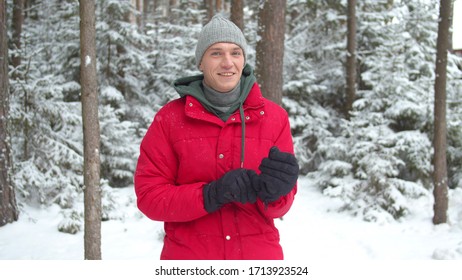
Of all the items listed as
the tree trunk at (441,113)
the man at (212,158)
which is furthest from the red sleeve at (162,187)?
the tree trunk at (441,113)

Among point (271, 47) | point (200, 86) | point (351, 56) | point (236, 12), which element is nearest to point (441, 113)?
A: point (271, 47)

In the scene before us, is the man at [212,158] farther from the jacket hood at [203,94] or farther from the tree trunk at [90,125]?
the tree trunk at [90,125]

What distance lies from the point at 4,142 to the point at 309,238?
599cm

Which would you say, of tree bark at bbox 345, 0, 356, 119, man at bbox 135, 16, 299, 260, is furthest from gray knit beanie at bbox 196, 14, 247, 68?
tree bark at bbox 345, 0, 356, 119

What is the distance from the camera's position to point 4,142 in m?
6.64

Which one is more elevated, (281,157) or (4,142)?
(281,157)

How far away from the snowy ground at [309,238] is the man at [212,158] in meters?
3.63

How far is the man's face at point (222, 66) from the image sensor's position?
6.72ft

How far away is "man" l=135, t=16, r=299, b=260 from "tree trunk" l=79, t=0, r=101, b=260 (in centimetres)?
256

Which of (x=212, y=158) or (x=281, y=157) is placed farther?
(x=212, y=158)

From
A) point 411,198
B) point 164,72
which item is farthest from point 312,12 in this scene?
point 411,198

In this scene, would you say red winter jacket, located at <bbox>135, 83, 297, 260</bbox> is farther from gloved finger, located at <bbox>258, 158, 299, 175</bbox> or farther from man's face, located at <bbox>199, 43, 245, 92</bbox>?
gloved finger, located at <bbox>258, 158, 299, 175</bbox>

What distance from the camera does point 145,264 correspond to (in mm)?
2271

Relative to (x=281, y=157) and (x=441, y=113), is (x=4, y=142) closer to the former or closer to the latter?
(x=281, y=157)
